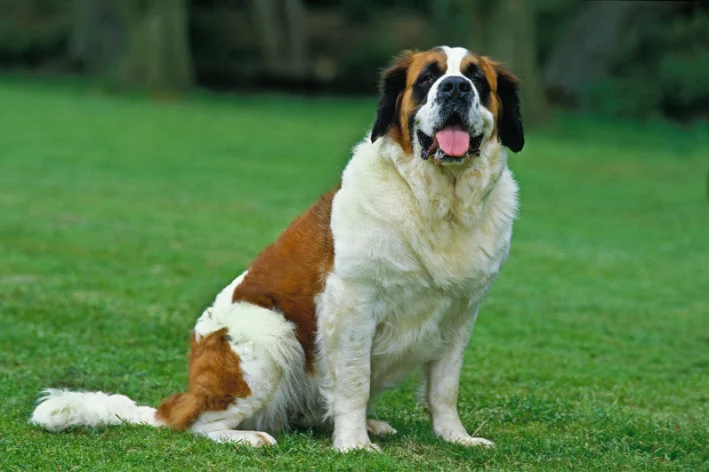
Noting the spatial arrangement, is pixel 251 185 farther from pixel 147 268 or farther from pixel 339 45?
pixel 339 45

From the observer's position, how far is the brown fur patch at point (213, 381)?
18.3 ft

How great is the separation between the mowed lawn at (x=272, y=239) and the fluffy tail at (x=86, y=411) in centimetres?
8

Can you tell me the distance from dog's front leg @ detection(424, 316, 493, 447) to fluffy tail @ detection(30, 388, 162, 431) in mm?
1478

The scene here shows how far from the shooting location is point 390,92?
5.71 metres

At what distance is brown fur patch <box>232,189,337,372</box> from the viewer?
18.4 feet

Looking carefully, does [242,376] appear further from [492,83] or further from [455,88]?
[492,83]

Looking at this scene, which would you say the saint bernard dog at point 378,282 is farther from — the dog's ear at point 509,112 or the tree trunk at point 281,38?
the tree trunk at point 281,38

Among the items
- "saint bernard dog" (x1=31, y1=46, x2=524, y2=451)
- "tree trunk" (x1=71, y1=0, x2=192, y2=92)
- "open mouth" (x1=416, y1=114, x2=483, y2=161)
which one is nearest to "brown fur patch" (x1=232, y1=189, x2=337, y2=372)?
"saint bernard dog" (x1=31, y1=46, x2=524, y2=451)

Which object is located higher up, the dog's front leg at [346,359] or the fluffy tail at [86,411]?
the dog's front leg at [346,359]

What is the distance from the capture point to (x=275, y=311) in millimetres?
5688

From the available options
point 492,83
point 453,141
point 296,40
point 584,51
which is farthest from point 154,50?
point 453,141

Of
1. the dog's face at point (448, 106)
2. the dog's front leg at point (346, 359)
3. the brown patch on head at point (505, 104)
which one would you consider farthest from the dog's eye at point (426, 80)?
the dog's front leg at point (346, 359)

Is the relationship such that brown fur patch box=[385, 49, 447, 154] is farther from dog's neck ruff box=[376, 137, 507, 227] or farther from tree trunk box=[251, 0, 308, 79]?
tree trunk box=[251, 0, 308, 79]

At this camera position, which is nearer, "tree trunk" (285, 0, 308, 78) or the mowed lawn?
the mowed lawn
